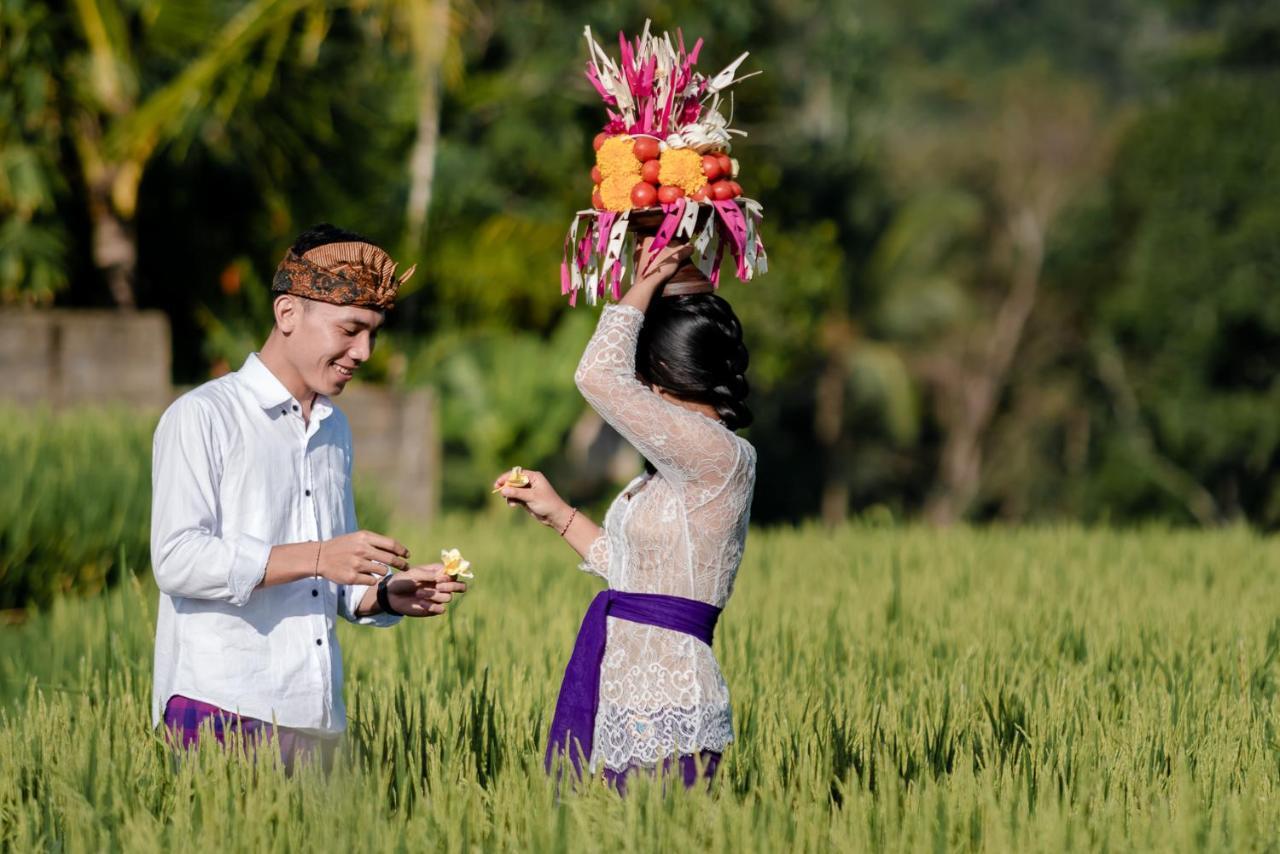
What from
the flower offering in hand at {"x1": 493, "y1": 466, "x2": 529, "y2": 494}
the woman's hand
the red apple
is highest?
the red apple

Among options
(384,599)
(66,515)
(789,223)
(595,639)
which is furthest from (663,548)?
(789,223)

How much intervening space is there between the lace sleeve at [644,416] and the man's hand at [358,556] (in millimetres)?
458

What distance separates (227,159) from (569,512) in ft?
35.1

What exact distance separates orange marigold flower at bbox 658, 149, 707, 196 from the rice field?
1133mm

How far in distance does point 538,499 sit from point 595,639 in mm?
375

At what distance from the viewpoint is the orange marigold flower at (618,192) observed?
336cm

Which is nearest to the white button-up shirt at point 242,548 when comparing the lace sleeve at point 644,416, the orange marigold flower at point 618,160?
the lace sleeve at point 644,416

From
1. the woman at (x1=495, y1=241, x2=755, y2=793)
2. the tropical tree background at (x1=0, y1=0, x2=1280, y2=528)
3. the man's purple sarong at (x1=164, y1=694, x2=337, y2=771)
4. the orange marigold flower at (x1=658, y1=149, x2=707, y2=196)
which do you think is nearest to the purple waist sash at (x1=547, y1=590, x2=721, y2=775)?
the woman at (x1=495, y1=241, x2=755, y2=793)

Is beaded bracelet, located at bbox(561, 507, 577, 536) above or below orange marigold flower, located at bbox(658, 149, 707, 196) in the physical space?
below

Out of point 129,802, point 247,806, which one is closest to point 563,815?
point 247,806

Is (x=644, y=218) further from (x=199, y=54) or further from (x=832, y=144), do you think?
(x=832, y=144)

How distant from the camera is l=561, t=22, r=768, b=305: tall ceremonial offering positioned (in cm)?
335

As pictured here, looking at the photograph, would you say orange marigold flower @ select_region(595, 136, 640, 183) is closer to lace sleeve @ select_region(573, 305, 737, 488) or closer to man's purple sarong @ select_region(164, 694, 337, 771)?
lace sleeve @ select_region(573, 305, 737, 488)

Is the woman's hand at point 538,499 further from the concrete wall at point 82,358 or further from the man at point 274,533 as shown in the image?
the concrete wall at point 82,358
